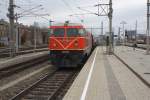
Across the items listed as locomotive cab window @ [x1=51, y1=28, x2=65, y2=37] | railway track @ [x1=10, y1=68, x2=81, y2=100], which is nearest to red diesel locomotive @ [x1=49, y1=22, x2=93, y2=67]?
locomotive cab window @ [x1=51, y1=28, x2=65, y2=37]

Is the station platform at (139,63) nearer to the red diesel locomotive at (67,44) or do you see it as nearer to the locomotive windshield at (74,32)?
the red diesel locomotive at (67,44)

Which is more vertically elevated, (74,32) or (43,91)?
(74,32)

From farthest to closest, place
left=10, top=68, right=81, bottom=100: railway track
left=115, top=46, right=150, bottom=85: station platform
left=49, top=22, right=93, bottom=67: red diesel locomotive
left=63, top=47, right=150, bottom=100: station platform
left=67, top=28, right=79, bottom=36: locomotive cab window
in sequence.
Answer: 1. left=67, top=28, right=79, bottom=36: locomotive cab window
2. left=49, top=22, right=93, bottom=67: red diesel locomotive
3. left=115, top=46, right=150, bottom=85: station platform
4. left=10, top=68, right=81, bottom=100: railway track
5. left=63, top=47, right=150, bottom=100: station platform

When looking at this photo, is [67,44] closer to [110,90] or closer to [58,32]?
[58,32]

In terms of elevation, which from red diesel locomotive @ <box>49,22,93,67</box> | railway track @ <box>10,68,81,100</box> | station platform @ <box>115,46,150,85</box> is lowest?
railway track @ <box>10,68,81,100</box>

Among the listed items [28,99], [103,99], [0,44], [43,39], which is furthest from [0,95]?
[43,39]

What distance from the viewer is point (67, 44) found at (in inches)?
988

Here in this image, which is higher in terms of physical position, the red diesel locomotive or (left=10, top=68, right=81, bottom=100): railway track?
the red diesel locomotive

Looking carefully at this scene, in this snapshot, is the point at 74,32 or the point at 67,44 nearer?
the point at 67,44

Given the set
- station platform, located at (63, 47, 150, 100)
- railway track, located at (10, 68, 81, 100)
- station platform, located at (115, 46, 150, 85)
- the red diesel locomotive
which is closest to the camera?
station platform, located at (63, 47, 150, 100)

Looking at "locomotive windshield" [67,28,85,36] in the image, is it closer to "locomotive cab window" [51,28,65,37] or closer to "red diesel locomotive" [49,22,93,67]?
"red diesel locomotive" [49,22,93,67]

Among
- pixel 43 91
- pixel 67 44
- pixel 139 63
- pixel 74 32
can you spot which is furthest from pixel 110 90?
pixel 74 32

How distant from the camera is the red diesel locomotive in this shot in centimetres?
2491

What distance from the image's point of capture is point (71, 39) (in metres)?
25.3
